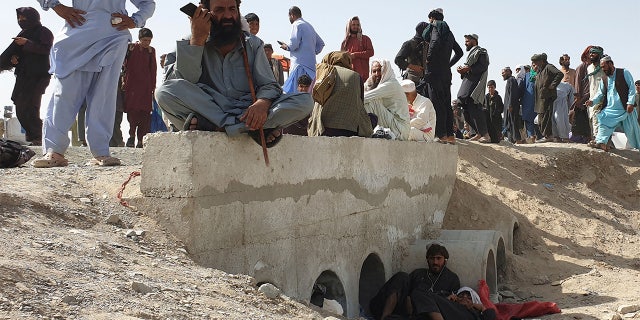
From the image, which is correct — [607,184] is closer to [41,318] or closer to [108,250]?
[108,250]

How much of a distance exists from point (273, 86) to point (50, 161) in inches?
82.9

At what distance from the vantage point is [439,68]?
1247 cm

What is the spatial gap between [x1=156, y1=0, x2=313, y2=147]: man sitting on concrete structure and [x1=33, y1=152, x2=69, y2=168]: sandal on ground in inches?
64.3

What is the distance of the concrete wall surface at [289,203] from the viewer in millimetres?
5727

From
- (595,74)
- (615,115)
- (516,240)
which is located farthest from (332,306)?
(595,74)

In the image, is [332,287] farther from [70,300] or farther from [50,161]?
[70,300]

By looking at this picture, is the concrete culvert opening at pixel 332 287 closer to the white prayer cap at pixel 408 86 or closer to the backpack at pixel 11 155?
the backpack at pixel 11 155

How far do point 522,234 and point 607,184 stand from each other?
2660 millimetres

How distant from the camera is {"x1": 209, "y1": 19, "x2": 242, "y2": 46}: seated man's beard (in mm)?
6102

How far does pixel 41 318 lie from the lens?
3.82 metres

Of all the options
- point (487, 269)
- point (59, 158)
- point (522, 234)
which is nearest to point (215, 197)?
point (59, 158)

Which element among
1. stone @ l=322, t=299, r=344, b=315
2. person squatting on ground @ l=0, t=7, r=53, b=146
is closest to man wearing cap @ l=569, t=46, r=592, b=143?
person squatting on ground @ l=0, t=7, r=53, b=146

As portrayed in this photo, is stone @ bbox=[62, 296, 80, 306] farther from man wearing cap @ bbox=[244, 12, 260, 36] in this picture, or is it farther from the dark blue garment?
the dark blue garment

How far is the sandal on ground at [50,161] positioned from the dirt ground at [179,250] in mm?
96
